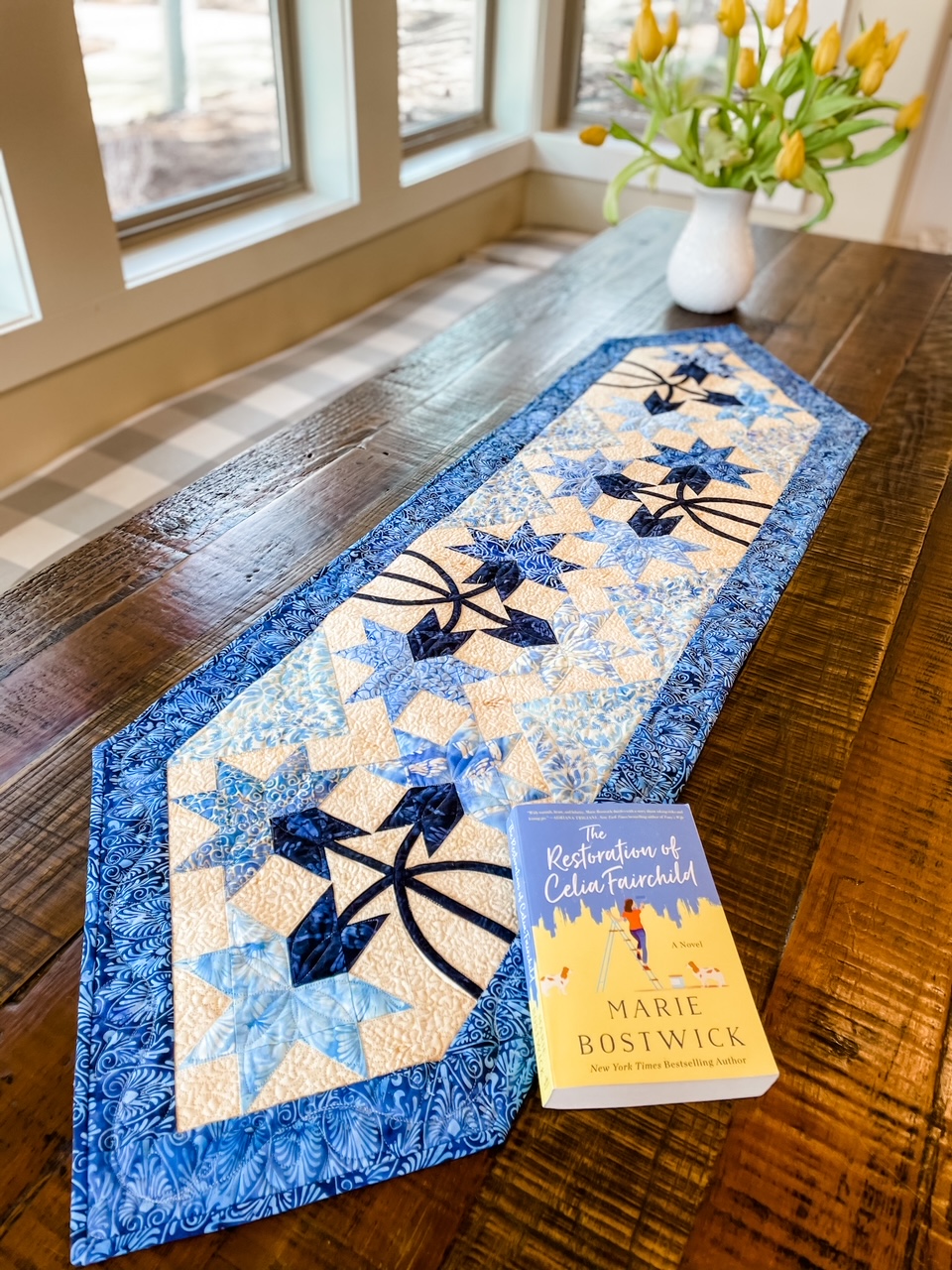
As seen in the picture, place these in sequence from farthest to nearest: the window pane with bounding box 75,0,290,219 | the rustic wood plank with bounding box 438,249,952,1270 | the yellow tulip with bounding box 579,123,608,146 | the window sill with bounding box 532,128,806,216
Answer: the window sill with bounding box 532,128,806,216
the window pane with bounding box 75,0,290,219
the yellow tulip with bounding box 579,123,608,146
the rustic wood plank with bounding box 438,249,952,1270

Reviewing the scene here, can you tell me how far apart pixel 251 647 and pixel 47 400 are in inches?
44.7

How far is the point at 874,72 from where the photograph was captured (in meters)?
1.31

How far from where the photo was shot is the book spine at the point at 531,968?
0.57m

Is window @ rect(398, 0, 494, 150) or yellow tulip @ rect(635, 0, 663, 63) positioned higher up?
yellow tulip @ rect(635, 0, 663, 63)

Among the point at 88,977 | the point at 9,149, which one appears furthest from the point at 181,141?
the point at 88,977

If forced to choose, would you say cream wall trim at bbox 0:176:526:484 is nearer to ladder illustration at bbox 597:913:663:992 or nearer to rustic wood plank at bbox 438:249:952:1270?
rustic wood plank at bbox 438:249:952:1270

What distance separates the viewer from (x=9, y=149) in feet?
5.02

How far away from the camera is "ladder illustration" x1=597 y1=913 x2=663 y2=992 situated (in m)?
0.62

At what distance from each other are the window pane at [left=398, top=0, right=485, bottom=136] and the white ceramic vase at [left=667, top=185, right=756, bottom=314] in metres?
1.30

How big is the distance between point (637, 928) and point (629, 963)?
0.09ft

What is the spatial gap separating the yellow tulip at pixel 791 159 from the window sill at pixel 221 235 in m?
1.18

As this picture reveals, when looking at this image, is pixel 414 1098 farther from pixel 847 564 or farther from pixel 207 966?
pixel 847 564


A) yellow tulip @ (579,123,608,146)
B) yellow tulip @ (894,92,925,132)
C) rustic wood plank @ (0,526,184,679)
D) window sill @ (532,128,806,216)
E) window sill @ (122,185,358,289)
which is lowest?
window sill @ (532,128,806,216)

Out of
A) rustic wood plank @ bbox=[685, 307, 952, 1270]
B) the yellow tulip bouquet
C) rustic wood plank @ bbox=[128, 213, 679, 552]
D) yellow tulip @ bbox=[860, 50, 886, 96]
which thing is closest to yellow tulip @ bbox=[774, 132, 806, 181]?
the yellow tulip bouquet
